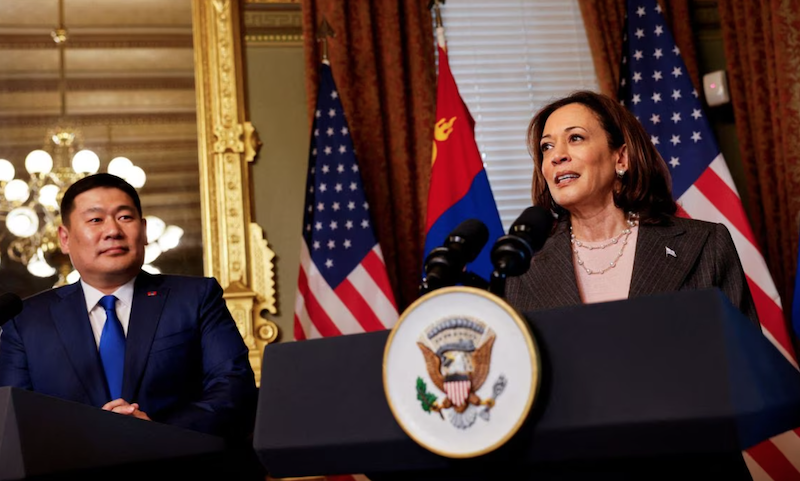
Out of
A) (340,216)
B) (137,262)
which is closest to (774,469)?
(340,216)

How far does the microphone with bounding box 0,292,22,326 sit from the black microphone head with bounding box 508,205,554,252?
118 cm

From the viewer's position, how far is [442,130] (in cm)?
459

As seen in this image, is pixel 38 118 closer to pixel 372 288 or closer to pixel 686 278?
pixel 372 288

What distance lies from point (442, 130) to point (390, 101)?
1.57ft

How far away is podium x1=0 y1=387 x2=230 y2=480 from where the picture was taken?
4.54 feet

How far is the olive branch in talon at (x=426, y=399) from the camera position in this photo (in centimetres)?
111

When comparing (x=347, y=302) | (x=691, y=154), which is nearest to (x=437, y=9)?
(x=691, y=154)

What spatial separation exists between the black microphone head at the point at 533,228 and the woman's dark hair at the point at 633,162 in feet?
3.19

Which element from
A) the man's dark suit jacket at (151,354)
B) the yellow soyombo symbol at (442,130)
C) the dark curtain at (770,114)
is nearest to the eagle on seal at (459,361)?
the man's dark suit jacket at (151,354)

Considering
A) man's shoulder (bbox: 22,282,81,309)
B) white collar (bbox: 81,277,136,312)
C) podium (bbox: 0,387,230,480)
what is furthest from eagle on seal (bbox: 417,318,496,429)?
man's shoulder (bbox: 22,282,81,309)

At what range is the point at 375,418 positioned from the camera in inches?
46.1

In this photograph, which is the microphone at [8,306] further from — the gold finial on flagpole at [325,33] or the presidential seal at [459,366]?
the gold finial on flagpole at [325,33]

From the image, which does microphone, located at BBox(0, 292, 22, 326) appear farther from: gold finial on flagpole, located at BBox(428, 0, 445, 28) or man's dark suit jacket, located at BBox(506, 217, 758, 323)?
gold finial on flagpole, located at BBox(428, 0, 445, 28)

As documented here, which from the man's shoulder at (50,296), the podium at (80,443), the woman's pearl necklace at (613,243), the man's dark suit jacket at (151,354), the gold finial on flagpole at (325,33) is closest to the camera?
the podium at (80,443)
